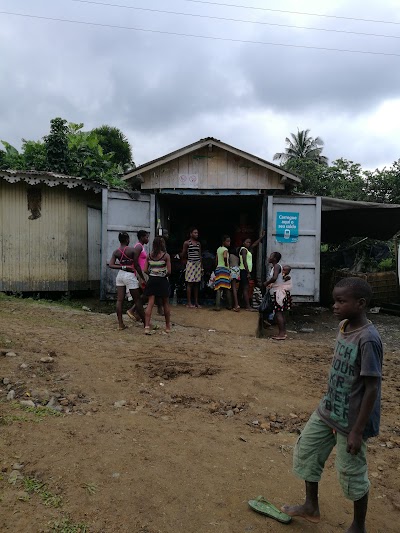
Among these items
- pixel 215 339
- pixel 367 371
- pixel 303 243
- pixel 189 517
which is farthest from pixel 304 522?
pixel 303 243

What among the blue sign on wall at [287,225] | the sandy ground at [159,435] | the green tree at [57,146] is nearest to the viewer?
the sandy ground at [159,435]

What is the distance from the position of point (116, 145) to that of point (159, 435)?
22.4m

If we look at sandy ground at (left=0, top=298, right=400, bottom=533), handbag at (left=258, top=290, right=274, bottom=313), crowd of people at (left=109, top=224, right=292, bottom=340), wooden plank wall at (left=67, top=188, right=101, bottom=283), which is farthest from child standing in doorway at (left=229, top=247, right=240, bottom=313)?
wooden plank wall at (left=67, top=188, right=101, bottom=283)

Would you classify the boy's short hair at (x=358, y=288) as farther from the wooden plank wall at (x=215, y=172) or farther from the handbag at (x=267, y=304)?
the wooden plank wall at (x=215, y=172)

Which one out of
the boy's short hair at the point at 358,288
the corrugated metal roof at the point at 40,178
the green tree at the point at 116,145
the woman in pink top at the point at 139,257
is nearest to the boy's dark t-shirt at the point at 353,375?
the boy's short hair at the point at 358,288

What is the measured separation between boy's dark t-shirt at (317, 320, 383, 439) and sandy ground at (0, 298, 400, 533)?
2.11ft

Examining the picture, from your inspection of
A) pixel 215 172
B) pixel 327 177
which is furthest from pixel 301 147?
pixel 215 172

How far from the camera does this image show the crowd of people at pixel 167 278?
21.0 feet

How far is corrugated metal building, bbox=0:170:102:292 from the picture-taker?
30.8 feet

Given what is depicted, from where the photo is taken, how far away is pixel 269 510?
238cm

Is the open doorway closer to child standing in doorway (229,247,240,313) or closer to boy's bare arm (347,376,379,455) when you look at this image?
child standing in doorway (229,247,240,313)

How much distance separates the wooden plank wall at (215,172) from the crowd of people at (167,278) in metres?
1.11

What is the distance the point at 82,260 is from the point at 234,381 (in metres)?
6.53

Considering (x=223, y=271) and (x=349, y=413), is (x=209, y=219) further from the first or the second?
(x=349, y=413)
